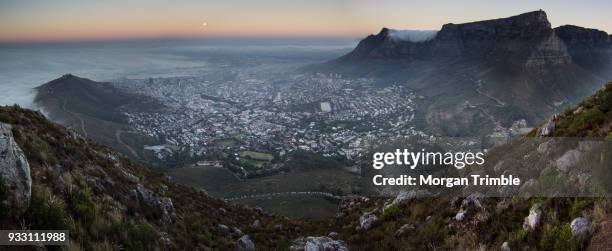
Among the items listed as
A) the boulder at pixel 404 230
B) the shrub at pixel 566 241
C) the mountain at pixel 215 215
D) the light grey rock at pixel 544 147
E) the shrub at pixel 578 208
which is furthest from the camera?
the boulder at pixel 404 230

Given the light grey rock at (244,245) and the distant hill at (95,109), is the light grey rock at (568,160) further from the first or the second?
the distant hill at (95,109)

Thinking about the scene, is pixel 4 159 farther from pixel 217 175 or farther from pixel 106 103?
pixel 106 103

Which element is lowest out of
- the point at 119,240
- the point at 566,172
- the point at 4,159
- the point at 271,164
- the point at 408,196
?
the point at 271,164

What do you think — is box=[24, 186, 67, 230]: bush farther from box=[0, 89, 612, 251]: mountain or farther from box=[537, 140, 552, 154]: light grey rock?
box=[537, 140, 552, 154]: light grey rock

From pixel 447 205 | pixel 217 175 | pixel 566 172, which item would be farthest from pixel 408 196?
pixel 217 175

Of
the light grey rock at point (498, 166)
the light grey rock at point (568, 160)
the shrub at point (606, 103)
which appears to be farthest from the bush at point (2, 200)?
the shrub at point (606, 103)

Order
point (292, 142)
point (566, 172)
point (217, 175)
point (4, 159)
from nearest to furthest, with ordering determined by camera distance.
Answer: point (4, 159) → point (566, 172) → point (217, 175) → point (292, 142)

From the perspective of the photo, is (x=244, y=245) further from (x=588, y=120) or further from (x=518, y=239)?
(x=588, y=120)
